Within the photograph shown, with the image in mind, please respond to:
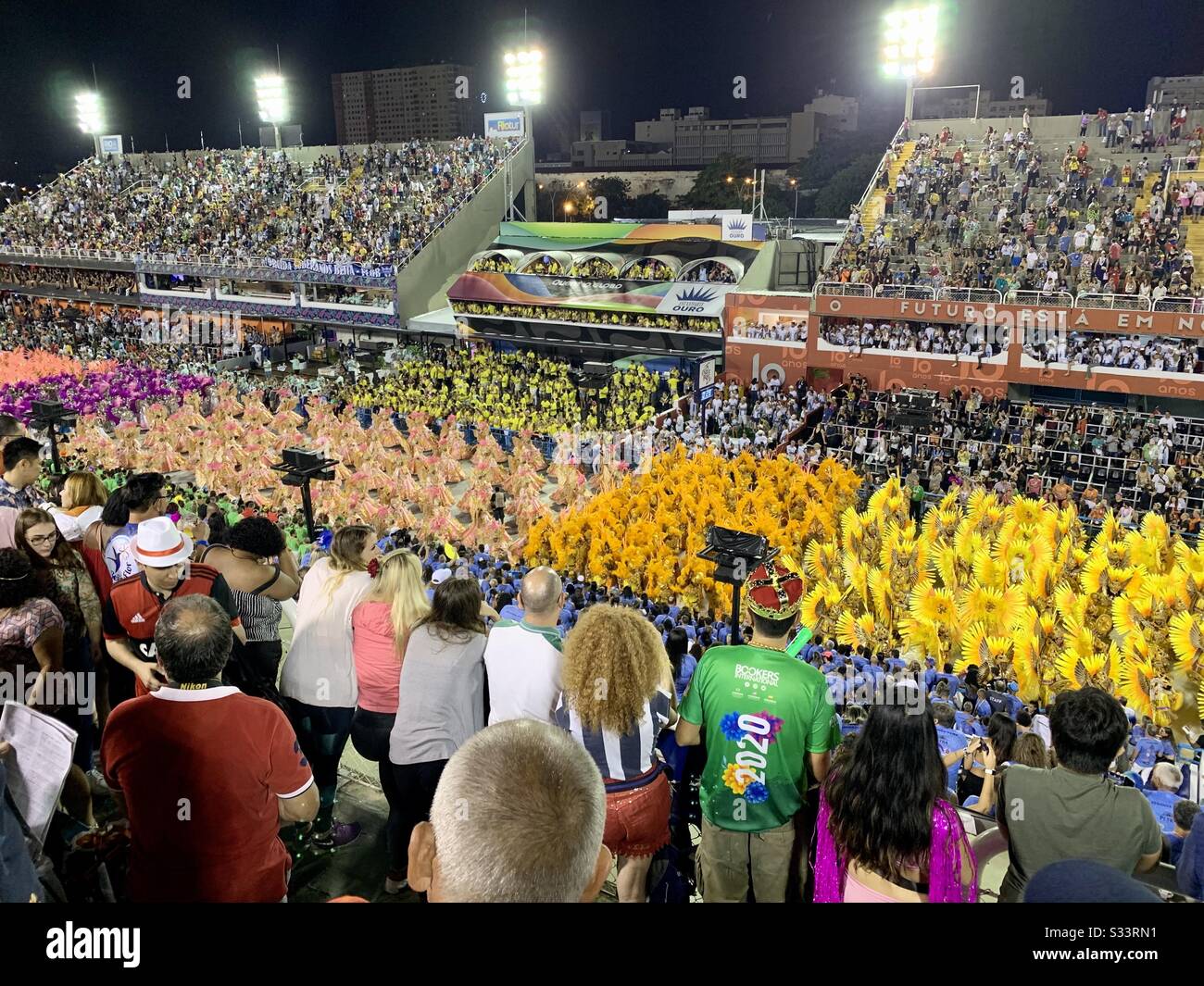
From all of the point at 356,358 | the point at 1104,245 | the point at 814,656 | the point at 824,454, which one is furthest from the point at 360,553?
the point at 356,358

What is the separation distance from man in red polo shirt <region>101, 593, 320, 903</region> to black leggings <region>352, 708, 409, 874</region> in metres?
1.07

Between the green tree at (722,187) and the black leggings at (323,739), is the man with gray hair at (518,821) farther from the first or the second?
the green tree at (722,187)

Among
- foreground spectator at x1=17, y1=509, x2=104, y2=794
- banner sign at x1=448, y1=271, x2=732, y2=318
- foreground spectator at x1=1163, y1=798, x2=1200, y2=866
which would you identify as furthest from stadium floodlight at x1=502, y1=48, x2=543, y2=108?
foreground spectator at x1=1163, y1=798, x2=1200, y2=866

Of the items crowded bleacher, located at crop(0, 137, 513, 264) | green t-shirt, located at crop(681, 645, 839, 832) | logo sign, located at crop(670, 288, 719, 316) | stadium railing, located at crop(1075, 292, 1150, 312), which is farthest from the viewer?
crowded bleacher, located at crop(0, 137, 513, 264)

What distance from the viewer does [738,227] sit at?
24.1m

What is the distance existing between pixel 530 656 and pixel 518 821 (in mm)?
1863

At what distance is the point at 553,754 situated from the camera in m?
1.65

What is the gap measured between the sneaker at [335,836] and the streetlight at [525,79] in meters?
33.5

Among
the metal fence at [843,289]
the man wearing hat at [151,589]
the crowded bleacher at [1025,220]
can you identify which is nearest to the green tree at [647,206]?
A: the crowded bleacher at [1025,220]

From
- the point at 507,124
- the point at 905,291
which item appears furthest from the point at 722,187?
the point at 905,291

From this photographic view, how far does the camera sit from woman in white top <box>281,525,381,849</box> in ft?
13.1

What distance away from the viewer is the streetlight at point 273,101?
40.0 m

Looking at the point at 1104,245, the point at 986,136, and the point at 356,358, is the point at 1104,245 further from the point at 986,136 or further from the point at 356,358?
the point at 356,358

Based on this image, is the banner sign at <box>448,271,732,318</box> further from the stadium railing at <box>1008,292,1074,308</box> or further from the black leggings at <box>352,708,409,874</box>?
the black leggings at <box>352,708,409,874</box>
